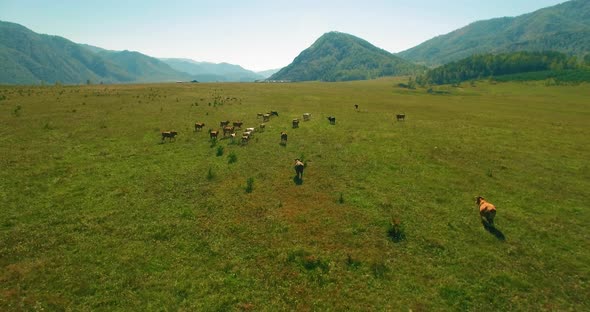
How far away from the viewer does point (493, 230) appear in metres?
16.6

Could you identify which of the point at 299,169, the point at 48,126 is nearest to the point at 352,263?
the point at 299,169

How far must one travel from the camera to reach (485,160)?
28.2 m

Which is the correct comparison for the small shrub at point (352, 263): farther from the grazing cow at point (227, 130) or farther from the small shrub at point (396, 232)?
the grazing cow at point (227, 130)

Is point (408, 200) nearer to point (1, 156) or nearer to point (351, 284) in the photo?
point (351, 284)

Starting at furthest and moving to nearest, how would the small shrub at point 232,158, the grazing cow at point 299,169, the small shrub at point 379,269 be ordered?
the small shrub at point 232,158
the grazing cow at point 299,169
the small shrub at point 379,269

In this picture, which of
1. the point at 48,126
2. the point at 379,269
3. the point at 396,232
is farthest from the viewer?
the point at 48,126

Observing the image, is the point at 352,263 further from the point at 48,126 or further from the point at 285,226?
the point at 48,126

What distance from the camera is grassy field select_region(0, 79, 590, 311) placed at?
1220 cm

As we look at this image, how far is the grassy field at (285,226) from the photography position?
1220 cm

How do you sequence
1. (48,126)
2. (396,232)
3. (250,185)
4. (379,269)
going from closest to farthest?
(379,269) < (396,232) < (250,185) < (48,126)

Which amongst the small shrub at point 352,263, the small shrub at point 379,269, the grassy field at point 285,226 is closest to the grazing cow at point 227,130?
the grassy field at point 285,226

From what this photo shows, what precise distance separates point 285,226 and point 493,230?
1151 centimetres

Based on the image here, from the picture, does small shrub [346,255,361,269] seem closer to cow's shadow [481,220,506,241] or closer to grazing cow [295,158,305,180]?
cow's shadow [481,220,506,241]

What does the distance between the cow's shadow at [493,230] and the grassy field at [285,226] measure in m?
0.12
